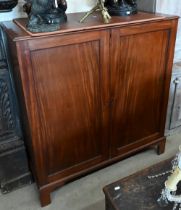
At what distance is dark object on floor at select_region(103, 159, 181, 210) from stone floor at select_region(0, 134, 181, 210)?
56cm

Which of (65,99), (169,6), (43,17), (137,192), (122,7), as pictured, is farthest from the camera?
(169,6)

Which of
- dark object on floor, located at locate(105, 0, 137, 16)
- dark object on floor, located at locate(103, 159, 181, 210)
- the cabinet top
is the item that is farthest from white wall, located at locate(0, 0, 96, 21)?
dark object on floor, located at locate(103, 159, 181, 210)

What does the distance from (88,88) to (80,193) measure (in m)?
0.73

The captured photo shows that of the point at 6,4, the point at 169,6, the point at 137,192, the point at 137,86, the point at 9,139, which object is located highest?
the point at 6,4

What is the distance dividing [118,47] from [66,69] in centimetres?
Result: 32

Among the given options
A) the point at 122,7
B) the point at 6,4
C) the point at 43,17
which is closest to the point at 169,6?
the point at 122,7

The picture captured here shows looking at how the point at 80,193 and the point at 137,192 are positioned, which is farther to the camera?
the point at 80,193

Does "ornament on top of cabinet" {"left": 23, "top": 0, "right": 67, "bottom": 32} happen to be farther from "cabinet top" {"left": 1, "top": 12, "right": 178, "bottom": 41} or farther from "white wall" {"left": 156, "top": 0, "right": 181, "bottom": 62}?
"white wall" {"left": 156, "top": 0, "right": 181, "bottom": 62}

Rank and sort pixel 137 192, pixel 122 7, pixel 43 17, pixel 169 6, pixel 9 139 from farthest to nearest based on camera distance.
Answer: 1. pixel 169 6
2. pixel 9 139
3. pixel 122 7
4. pixel 43 17
5. pixel 137 192

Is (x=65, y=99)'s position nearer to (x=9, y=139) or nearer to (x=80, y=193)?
(x=9, y=139)

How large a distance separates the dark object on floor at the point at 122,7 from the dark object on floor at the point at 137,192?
0.93m

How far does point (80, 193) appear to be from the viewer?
5.48 ft

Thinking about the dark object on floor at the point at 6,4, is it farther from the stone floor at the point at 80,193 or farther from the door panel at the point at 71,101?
the stone floor at the point at 80,193

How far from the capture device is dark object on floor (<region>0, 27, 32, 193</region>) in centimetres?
146
